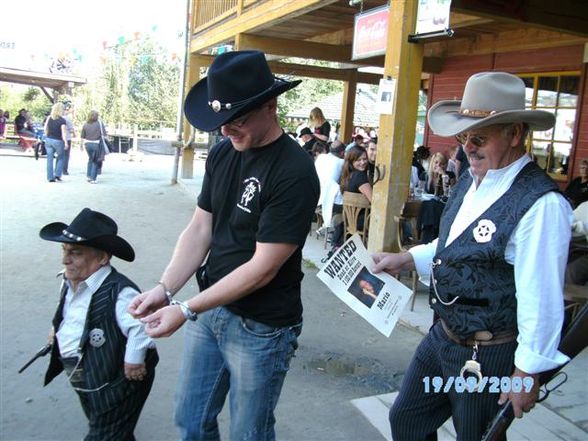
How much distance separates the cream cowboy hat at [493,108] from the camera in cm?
203

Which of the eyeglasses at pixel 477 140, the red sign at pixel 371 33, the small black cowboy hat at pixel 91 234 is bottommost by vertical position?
the small black cowboy hat at pixel 91 234

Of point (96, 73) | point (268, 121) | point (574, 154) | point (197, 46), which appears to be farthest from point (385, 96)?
point (96, 73)

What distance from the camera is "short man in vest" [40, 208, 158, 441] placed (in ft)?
8.83

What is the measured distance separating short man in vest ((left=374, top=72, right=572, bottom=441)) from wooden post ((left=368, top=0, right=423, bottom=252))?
3565 millimetres

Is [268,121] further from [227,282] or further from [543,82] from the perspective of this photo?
[543,82]

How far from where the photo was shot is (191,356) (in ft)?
7.57

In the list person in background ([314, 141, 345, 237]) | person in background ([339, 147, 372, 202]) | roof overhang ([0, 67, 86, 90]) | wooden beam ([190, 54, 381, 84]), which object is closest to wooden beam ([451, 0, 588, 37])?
person in background ([339, 147, 372, 202])

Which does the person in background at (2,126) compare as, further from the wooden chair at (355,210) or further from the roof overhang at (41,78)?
the wooden chair at (355,210)

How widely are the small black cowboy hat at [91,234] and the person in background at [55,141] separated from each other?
1162cm

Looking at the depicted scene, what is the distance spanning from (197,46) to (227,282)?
42.0 ft

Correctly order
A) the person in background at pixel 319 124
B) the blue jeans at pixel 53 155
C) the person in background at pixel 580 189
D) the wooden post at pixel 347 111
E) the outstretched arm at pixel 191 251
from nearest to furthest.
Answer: the outstretched arm at pixel 191 251 → the person in background at pixel 580 189 → the person in background at pixel 319 124 → the blue jeans at pixel 53 155 → the wooden post at pixel 347 111

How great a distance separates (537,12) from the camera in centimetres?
699
